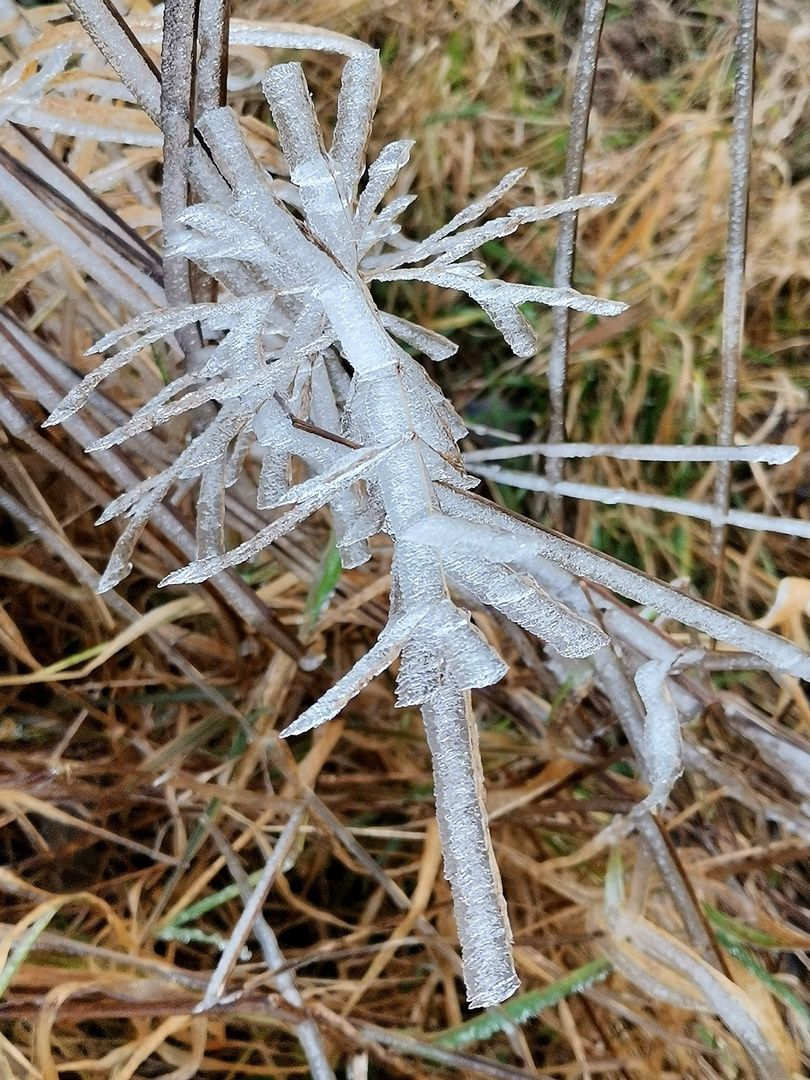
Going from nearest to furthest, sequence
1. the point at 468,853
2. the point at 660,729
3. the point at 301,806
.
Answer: the point at 468,853
the point at 660,729
the point at 301,806

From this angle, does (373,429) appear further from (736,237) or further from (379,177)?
(736,237)

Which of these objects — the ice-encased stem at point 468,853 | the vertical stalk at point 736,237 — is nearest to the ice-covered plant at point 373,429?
the ice-encased stem at point 468,853

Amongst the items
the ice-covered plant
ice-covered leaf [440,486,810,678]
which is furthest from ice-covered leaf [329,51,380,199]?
ice-covered leaf [440,486,810,678]

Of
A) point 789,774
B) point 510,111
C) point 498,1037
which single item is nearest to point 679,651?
point 789,774

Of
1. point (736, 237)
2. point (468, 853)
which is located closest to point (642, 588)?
point (468, 853)

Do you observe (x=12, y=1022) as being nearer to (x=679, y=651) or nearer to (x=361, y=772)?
(x=361, y=772)
